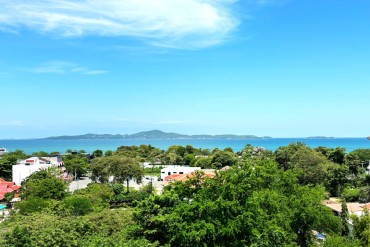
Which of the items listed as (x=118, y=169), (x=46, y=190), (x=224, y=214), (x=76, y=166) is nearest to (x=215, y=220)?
(x=224, y=214)

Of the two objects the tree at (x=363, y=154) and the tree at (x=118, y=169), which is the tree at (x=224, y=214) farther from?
the tree at (x=363, y=154)

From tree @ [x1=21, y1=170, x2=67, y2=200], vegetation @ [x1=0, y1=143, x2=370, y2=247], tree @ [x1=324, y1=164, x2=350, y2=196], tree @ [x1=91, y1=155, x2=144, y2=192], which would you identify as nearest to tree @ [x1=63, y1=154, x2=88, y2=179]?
tree @ [x1=91, y1=155, x2=144, y2=192]

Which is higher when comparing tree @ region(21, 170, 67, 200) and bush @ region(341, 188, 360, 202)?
tree @ region(21, 170, 67, 200)

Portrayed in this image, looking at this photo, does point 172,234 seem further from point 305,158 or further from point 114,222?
point 305,158

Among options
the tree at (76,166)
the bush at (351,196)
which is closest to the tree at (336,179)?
the bush at (351,196)

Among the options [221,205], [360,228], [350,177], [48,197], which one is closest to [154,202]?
[221,205]

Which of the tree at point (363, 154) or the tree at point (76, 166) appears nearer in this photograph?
the tree at point (76, 166)

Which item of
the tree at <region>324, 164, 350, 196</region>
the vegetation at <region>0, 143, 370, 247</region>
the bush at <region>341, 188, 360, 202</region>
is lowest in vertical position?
the bush at <region>341, 188, 360, 202</region>

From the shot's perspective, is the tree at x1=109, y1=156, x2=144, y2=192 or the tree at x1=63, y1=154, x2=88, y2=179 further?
the tree at x1=63, y1=154, x2=88, y2=179

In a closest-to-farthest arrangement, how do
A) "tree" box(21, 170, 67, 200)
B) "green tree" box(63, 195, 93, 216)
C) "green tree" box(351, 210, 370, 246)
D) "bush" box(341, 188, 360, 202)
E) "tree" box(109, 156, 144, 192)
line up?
"green tree" box(351, 210, 370, 246), "green tree" box(63, 195, 93, 216), "tree" box(21, 170, 67, 200), "bush" box(341, 188, 360, 202), "tree" box(109, 156, 144, 192)

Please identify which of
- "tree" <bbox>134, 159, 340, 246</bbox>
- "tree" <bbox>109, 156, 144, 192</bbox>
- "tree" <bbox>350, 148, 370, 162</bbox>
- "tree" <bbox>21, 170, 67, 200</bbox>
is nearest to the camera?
"tree" <bbox>134, 159, 340, 246</bbox>

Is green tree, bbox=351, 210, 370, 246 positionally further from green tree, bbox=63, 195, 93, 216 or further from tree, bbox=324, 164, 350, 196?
tree, bbox=324, 164, 350, 196

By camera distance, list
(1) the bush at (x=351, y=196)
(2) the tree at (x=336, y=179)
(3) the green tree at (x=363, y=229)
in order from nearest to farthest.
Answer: (3) the green tree at (x=363, y=229) < (1) the bush at (x=351, y=196) < (2) the tree at (x=336, y=179)

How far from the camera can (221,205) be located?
12.4 meters
